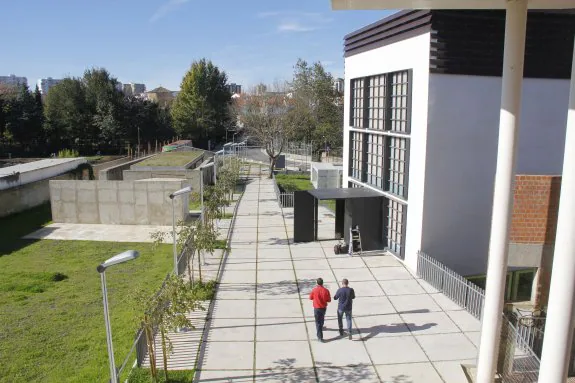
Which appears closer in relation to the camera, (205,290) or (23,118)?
(205,290)

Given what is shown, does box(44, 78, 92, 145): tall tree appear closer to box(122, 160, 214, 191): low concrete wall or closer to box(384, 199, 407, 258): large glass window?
box(122, 160, 214, 191): low concrete wall


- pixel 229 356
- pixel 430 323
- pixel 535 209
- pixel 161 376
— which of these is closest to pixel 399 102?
pixel 535 209

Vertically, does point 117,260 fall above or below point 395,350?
above

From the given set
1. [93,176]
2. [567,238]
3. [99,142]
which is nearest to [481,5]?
[567,238]

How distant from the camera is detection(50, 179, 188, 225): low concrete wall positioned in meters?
25.0

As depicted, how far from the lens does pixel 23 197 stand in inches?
1150

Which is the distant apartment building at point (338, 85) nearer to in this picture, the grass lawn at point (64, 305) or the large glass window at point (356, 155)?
the large glass window at point (356, 155)

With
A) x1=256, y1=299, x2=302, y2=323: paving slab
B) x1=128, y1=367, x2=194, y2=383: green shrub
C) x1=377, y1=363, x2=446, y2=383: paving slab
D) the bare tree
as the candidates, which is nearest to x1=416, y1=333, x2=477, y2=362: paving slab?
x1=377, y1=363, x2=446, y2=383: paving slab

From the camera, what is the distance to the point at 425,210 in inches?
637

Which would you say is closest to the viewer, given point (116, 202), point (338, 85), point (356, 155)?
point (356, 155)

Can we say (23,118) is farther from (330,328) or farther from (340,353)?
(340,353)

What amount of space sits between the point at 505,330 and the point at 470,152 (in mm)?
8164

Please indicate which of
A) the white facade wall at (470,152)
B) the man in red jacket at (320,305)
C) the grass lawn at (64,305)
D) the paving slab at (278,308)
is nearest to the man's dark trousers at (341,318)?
the man in red jacket at (320,305)

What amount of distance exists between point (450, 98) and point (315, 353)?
31.1 feet
